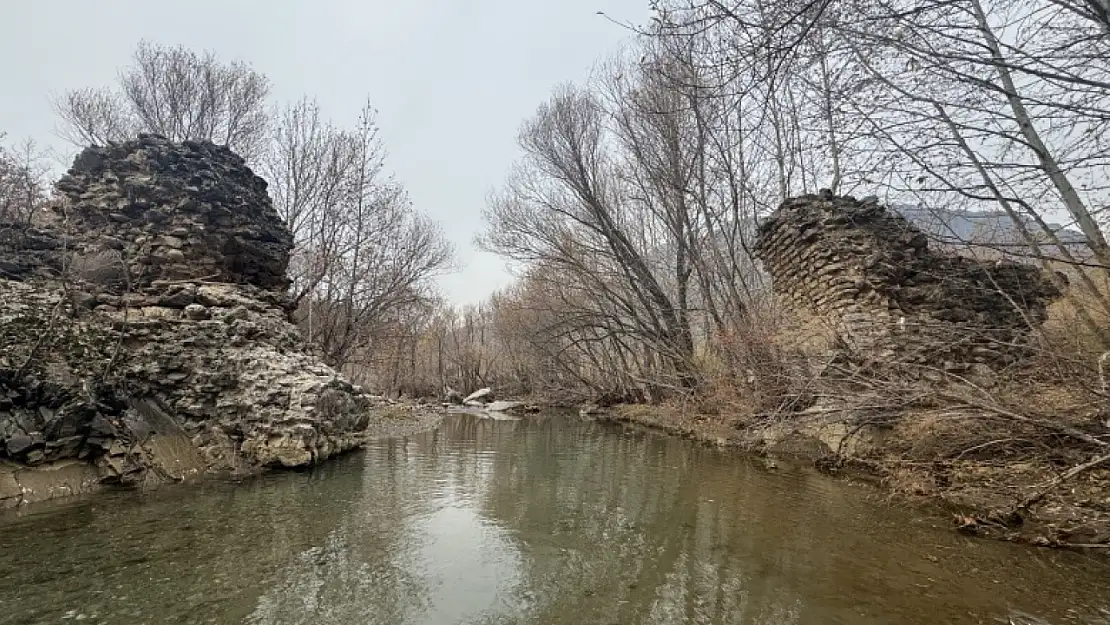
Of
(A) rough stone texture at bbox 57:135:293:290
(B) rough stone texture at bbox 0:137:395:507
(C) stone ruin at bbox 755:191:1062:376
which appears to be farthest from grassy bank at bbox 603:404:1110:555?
(A) rough stone texture at bbox 57:135:293:290

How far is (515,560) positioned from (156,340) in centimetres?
660

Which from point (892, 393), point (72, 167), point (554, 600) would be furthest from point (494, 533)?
point (72, 167)

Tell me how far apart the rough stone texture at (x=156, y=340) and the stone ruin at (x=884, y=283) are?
358 inches

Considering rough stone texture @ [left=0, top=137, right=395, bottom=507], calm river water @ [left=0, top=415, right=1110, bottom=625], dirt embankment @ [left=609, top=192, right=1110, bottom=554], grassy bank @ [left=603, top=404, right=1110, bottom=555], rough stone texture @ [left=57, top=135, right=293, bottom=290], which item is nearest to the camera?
calm river water @ [left=0, top=415, right=1110, bottom=625]

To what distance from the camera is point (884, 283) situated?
969cm

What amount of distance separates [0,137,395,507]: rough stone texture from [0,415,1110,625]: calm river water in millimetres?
816

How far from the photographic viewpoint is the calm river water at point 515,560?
362cm

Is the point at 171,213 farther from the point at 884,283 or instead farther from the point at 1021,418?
the point at 884,283

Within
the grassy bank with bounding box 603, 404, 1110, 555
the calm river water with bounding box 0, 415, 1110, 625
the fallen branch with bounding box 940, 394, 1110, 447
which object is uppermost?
the fallen branch with bounding box 940, 394, 1110, 447

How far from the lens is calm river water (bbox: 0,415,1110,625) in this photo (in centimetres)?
362

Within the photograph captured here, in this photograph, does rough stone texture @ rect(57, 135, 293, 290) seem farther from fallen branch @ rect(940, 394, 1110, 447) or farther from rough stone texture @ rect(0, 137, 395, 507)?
fallen branch @ rect(940, 394, 1110, 447)

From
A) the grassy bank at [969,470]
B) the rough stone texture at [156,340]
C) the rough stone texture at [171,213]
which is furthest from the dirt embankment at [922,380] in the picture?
the rough stone texture at [171,213]

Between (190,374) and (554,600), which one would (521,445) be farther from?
(554,600)

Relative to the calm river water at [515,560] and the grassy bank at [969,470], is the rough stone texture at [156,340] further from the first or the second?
the grassy bank at [969,470]
